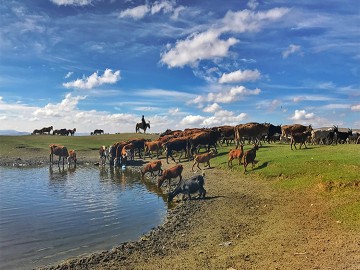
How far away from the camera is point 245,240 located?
12.5 m

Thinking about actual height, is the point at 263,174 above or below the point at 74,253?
above

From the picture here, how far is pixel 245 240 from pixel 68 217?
9124mm

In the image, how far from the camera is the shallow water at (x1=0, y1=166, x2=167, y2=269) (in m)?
12.7

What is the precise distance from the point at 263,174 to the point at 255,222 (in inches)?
362

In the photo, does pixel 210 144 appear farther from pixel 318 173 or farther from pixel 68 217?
pixel 68 217

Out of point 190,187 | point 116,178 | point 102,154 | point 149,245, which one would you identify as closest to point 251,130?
point 116,178

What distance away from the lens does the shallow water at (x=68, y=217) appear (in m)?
12.7

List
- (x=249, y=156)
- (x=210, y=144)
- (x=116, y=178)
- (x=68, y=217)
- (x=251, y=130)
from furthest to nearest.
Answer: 1. (x=210, y=144)
2. (x=251, y=130)
3. (x=116, y=178)
4. (x=249, y=156)
5. (x=68, y=217)

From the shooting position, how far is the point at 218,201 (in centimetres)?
1880

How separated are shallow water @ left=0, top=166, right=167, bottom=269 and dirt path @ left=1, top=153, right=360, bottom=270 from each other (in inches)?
51.3

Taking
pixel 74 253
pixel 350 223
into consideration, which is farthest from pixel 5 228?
pixel 350 223

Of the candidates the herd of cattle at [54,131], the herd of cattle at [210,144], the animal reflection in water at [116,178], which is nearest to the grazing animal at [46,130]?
the herd of cattle at [54,131]

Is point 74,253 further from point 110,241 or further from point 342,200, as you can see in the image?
point 342,200

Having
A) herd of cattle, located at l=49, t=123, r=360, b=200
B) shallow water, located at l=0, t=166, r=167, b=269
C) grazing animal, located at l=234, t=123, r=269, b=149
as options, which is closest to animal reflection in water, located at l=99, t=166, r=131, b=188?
shallow water, located at l=0, t=166, r=167, b=269
